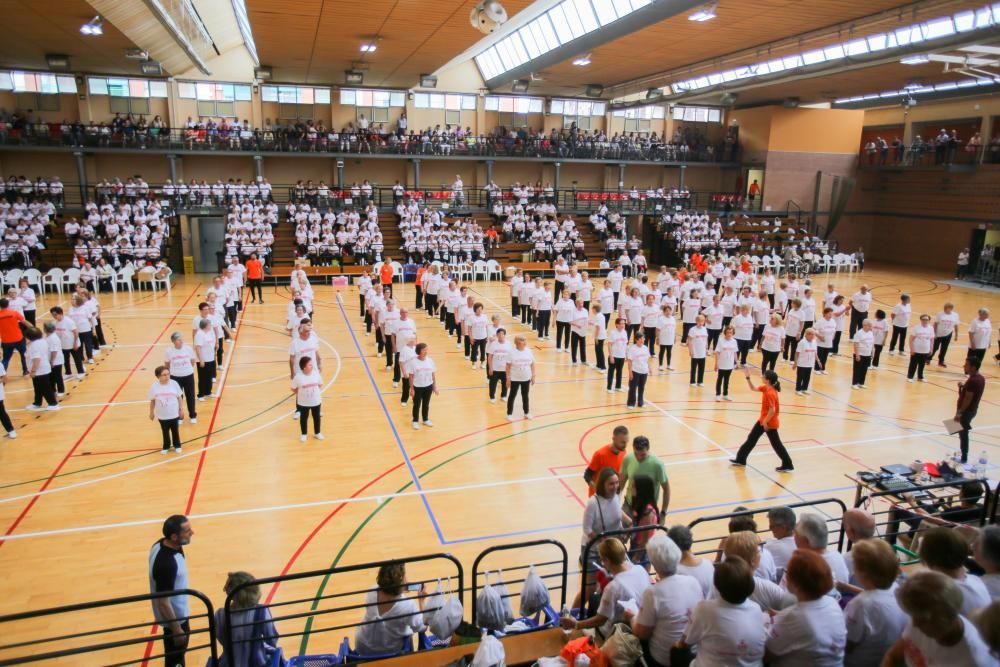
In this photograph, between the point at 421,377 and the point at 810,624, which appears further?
the point at 421,377

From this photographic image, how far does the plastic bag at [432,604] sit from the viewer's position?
16.4ft

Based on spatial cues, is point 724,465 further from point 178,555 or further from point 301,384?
point 178,555

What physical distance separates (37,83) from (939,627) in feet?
124

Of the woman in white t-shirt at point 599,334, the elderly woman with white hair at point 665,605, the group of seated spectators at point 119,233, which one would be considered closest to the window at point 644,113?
the group of seated spectators at point 119,233

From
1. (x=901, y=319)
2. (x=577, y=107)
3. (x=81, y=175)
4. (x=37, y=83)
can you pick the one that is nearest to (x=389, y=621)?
(x=901, y=319)

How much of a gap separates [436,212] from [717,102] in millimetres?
18946

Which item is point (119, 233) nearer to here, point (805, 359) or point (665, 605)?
point (805, 359)

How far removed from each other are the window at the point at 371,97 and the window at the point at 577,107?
8583 mm

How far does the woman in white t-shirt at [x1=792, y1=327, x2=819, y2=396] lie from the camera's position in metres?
13.6

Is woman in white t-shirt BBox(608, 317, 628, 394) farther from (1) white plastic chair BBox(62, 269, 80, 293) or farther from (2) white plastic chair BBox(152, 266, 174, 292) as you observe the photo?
(1) white plastic chair BBox(62, 269, 80, 293)

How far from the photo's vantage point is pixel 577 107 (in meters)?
38.6

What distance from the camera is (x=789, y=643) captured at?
3748 millimetres

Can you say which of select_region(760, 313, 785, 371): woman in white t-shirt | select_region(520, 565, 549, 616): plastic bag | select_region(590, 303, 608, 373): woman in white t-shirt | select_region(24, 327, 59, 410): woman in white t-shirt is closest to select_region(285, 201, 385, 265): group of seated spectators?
select_region(590, 303, 608, 373): woman in white t-shirt

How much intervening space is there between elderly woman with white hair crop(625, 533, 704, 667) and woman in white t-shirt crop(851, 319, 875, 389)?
1165 cm
